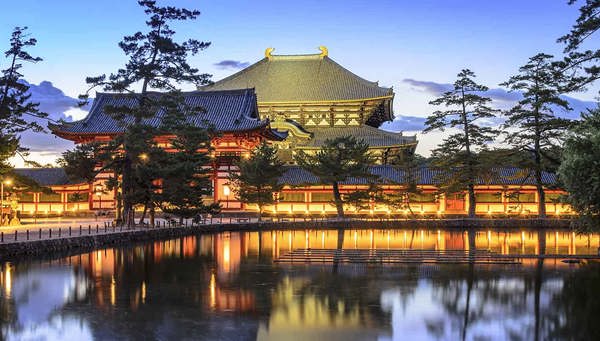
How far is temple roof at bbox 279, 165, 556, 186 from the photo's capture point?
60.2 m

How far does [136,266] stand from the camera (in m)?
28.5

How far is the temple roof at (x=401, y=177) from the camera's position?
6016 cm

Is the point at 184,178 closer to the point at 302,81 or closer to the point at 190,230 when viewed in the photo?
the point at 190,230

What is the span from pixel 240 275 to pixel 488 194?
40667 mm

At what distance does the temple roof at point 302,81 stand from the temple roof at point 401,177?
14439mm

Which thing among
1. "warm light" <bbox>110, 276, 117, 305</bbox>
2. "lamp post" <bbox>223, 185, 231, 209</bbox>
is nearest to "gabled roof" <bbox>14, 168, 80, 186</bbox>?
"lamp post" <bbox>223, 185, 231, 209</bbox>

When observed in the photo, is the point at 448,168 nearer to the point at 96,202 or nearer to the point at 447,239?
the point at 447,239

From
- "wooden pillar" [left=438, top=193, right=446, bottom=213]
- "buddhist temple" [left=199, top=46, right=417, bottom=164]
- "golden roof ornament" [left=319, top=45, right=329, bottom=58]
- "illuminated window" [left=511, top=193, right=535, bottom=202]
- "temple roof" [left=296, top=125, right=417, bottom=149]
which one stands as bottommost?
"wooden pillar" [left=438, top=193, right=446, bottom=213]

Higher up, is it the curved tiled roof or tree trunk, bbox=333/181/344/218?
the curved tiled roof

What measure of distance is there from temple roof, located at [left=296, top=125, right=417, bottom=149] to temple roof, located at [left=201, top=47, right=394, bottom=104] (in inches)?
136

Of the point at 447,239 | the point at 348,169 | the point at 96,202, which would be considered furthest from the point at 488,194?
the point at 96,202

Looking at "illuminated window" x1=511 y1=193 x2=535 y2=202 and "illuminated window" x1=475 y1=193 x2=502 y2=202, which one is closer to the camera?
"illuminated window" x1=511 y1=193 x2=535 y2=202

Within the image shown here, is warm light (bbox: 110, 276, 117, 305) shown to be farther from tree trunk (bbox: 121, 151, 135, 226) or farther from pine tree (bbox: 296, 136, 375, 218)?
pine tree (bbox: 296, 136, 375, 218)

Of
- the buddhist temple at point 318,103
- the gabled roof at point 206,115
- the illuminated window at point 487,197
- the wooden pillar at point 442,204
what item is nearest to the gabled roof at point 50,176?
the gabled roof at point 206,115
